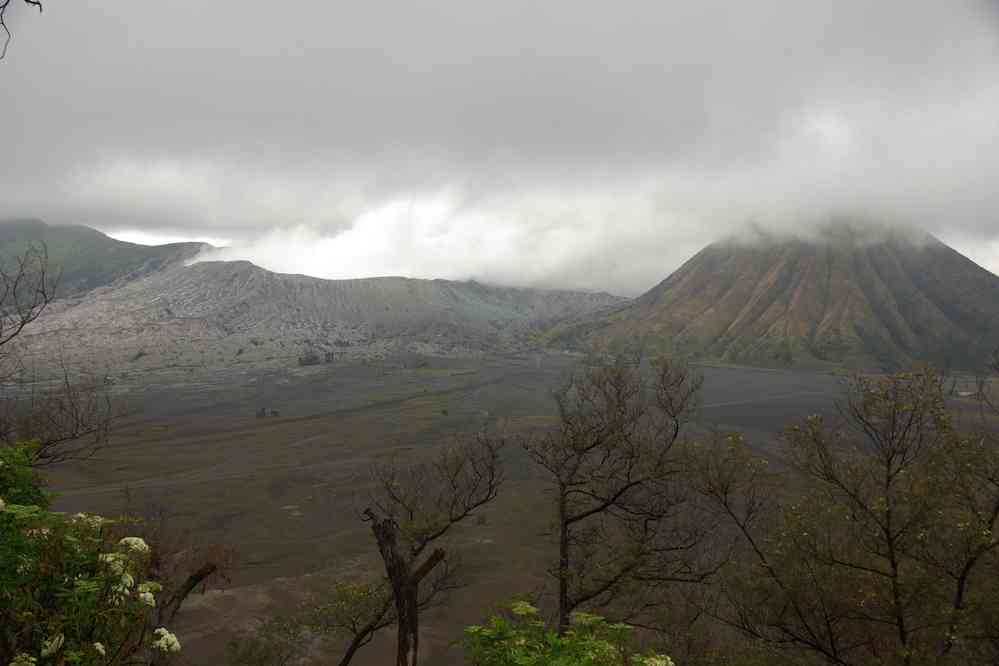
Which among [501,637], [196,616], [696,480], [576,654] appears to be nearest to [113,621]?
[501,637]

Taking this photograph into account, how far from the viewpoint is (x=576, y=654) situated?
728 cm

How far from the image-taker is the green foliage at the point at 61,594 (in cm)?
497

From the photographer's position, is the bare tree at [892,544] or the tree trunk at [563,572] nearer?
the bare tree at [892,544]

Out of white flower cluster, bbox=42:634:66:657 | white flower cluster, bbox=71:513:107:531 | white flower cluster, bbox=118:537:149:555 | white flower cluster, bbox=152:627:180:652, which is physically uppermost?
white flower cluster, bbox=71:513:107:531

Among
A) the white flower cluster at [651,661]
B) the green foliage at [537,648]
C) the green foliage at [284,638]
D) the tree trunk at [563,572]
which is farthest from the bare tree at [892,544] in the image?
the green foliage at [284,638]

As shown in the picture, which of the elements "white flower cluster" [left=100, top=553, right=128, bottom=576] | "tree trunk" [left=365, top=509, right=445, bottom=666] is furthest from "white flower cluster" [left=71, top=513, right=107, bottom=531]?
"tree trunk" [left=365, top=509, right=445, bottom=666]

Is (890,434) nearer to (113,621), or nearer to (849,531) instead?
(849,531)

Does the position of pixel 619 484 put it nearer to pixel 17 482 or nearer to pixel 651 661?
pixel 651 661

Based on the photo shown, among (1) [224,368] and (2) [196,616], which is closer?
(2) [196,616]

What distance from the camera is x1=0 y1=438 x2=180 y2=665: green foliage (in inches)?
196

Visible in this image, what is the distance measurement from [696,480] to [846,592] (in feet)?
12.7

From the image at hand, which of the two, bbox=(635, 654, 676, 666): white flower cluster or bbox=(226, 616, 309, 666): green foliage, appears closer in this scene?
bbox=(635, 654, 676, 666): white flower cluster

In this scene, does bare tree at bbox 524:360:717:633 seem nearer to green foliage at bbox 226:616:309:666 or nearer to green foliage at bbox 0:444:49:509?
green foliage at bbox 0:444:49:509

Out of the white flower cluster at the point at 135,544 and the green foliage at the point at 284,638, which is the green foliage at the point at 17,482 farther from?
the green foliage at the point at 284,638
